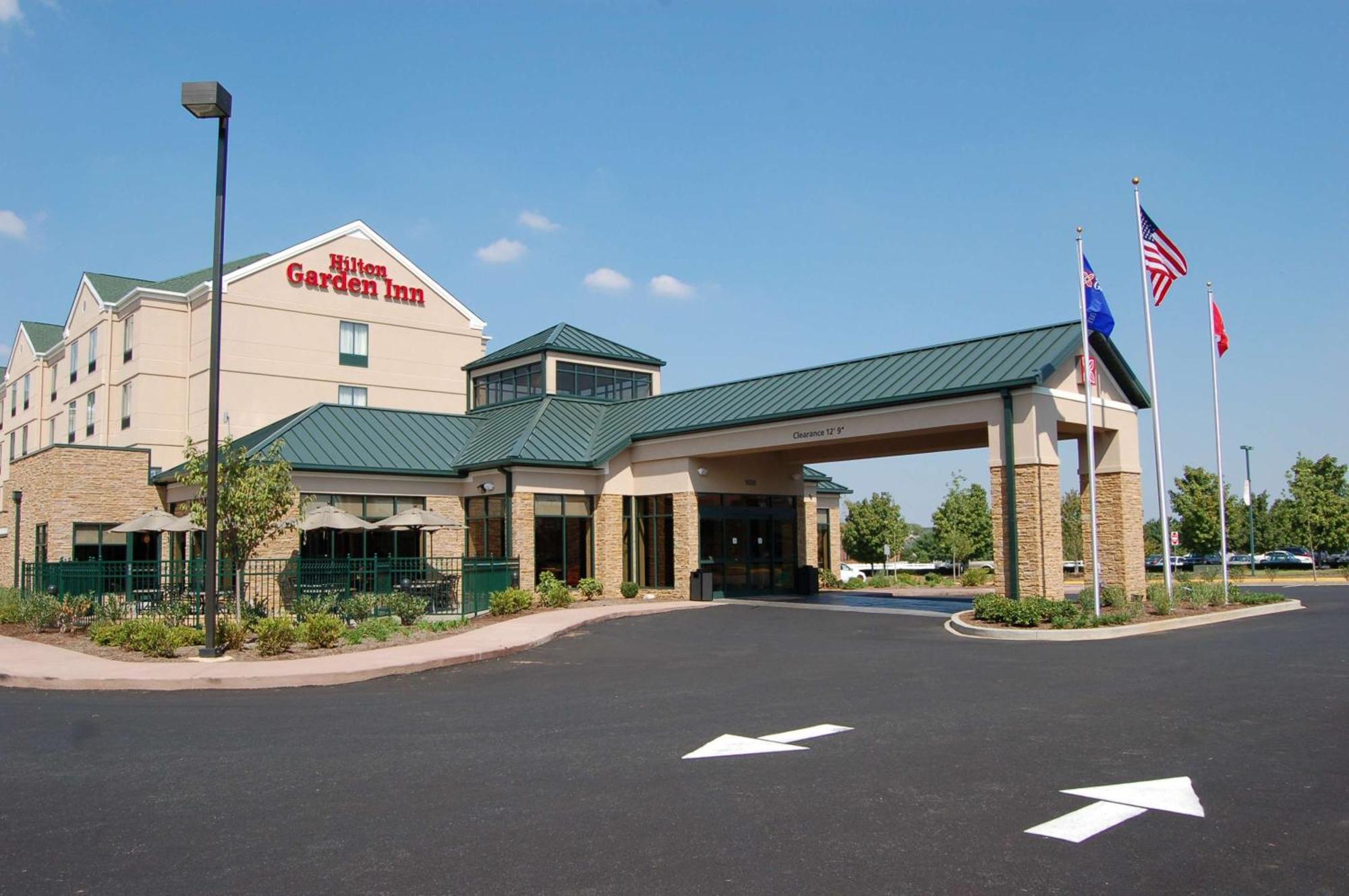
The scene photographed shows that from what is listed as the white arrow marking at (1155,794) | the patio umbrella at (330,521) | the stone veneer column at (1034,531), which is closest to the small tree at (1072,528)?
the stone veneer column at (1034,531)

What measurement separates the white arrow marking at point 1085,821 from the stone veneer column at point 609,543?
2303 centimetres

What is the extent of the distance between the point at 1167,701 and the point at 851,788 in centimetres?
528

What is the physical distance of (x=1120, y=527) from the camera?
2589 centimetres

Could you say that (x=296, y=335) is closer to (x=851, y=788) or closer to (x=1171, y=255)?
(x=1171, y=255)

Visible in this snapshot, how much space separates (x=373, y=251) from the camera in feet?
152

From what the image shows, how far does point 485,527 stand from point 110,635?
1281cm

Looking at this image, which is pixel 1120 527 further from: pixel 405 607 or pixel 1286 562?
pixel 1286 562

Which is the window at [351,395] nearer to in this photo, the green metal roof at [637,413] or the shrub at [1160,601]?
the green metal roof at [637,413]

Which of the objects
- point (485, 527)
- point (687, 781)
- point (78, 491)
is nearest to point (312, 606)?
point (485, 527)

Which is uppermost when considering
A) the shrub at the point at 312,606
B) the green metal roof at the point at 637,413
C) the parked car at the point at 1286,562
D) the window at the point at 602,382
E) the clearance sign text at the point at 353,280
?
the clearance sign text at the point at 353,280

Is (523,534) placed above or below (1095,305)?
below

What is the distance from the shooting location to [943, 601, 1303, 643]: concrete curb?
18375 mm

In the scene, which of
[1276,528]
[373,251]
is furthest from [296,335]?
[1276,528]

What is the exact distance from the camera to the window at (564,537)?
2917cm
